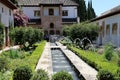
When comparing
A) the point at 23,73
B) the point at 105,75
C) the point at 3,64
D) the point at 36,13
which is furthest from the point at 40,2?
the point at 105,75

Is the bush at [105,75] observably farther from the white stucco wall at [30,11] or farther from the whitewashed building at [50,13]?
the white stucco wall at [30,11]

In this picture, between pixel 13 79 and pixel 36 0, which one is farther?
pixel 36 0

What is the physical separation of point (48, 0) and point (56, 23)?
14.5 feet

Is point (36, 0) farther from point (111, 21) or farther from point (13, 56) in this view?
point (13, 56)

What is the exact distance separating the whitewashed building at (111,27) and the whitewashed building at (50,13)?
15021 mm

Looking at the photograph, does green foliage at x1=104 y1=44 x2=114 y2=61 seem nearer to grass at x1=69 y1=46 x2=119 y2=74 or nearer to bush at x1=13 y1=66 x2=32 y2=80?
grass at x1=69 y1=46 x2=119 y2=74

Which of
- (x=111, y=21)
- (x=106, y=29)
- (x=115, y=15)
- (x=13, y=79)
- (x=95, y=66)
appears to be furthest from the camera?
(x=106, y=29)

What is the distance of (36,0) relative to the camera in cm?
5916

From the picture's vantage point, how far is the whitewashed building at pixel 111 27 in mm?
30562

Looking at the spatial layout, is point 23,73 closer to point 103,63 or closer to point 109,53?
point 103,63

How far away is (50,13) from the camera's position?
57656 mm

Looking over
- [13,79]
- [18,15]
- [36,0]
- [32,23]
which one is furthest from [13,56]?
[36,0]

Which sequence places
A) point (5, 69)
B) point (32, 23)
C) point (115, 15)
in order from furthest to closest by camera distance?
point (32, 23) → point (115, 15) → point (5, 69)

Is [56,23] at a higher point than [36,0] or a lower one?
lower
